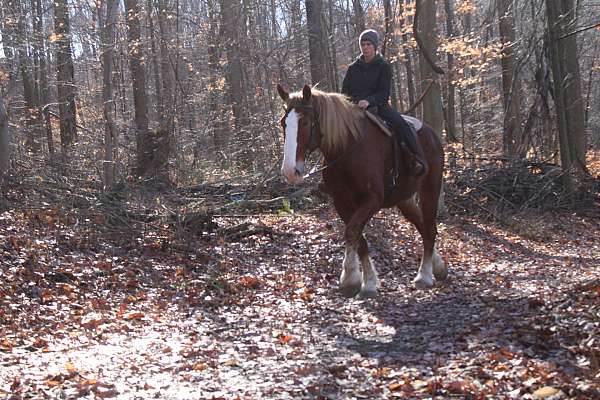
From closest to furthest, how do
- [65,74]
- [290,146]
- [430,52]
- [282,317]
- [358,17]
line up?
[290,146] < [282,317] < [430,52] < [65,74] < [358,17]

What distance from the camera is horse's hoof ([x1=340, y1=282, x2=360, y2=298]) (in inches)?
313

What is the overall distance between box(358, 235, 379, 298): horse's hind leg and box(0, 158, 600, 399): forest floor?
0.21 meters

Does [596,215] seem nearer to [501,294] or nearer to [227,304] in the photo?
[501,294]

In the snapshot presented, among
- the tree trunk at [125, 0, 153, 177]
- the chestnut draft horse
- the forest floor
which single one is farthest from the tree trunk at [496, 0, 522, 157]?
the chestnut draft horse

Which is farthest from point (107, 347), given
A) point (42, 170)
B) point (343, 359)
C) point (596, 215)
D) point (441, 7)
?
point (441, 7)

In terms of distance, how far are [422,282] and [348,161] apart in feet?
7.72

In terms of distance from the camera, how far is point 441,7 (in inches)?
1299

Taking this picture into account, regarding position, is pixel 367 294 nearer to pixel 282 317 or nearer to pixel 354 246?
pixel 354 246

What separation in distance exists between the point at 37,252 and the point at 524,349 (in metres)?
7.25

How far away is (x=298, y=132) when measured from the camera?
7379mm

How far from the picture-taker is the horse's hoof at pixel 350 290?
7.95m

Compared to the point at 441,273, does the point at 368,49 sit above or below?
above

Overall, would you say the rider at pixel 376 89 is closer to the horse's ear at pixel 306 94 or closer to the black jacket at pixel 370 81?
the black jacket at pixel 370 81

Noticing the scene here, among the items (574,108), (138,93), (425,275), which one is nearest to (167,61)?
(138,93)
